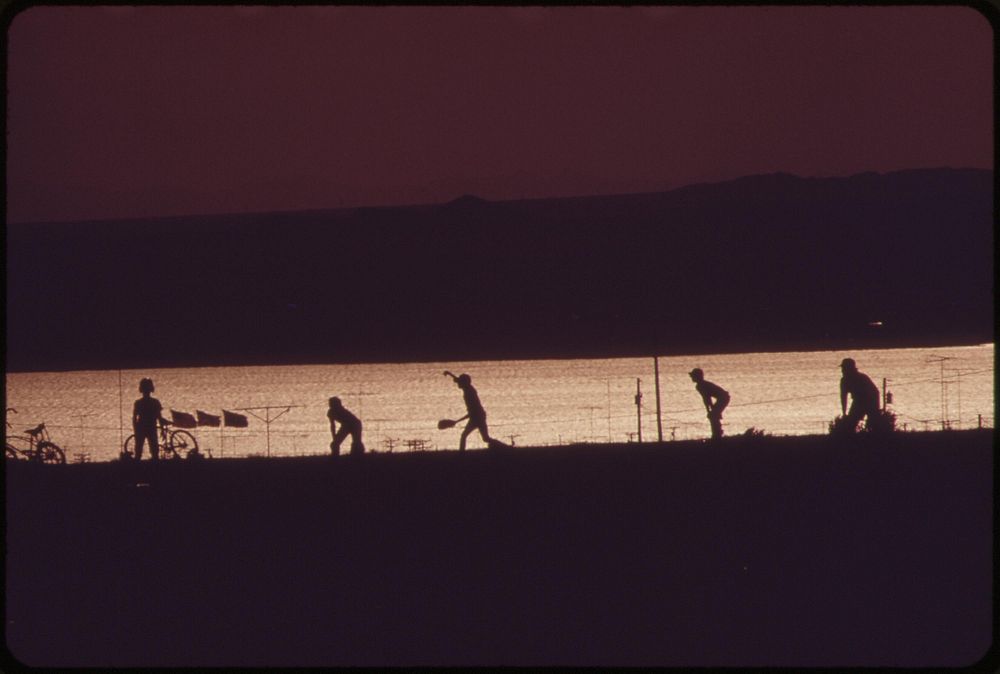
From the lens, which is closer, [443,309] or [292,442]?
[292,442]

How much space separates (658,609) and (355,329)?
96.3 meters

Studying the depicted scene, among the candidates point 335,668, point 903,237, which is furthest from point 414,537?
point 903,237

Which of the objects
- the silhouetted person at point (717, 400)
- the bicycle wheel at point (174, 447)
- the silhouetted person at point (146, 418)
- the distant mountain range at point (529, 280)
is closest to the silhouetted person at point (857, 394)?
the silhouetted person at point (717, 400)

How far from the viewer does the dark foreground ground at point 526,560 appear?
39.5 feet

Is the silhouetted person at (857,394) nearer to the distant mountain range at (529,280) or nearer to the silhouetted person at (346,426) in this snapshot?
the silhouetted person at (346,426)

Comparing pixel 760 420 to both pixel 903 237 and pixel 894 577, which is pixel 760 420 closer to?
pixel 903 237

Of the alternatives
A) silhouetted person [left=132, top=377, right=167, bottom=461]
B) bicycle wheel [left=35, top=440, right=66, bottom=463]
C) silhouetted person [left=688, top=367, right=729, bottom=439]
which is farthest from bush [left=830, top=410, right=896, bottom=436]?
bicycle wheel [left=35, top=440, right=66, bottom=463]

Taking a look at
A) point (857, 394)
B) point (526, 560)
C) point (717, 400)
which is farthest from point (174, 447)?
point (526, 560)

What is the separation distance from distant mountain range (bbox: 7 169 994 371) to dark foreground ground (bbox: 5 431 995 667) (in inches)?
3072

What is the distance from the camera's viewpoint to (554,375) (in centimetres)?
13288

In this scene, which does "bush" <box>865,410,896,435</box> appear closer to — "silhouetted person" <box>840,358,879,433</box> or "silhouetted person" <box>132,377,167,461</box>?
"silhouetted person" <box>840,358,879,433</box>

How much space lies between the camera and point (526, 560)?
1477cm

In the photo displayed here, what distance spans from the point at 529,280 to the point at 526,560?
89.4 meters

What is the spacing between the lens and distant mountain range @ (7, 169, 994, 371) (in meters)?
101
